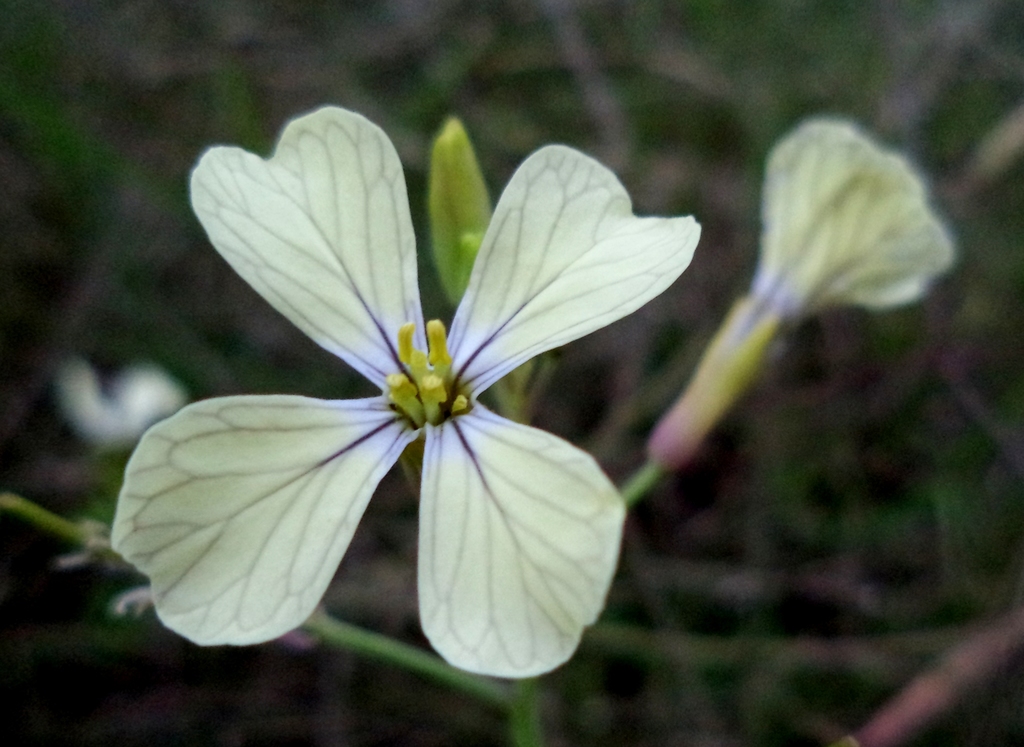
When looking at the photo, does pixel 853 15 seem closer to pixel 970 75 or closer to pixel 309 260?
pixel 970 75

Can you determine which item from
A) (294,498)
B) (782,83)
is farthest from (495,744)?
(782,83)

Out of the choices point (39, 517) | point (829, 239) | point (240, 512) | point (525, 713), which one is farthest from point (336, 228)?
point (829, 239)

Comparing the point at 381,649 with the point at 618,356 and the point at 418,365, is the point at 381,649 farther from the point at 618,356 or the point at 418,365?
the point at 618,356

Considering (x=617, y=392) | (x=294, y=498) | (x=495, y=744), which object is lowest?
(x=495, y=744)

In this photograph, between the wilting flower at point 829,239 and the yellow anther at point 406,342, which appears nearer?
the yellow anther at point 406,342

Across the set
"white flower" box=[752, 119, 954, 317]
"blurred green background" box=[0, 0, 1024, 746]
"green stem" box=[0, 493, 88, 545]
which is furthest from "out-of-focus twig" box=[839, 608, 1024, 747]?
"green stem" box=[0, 493, 88, 545]

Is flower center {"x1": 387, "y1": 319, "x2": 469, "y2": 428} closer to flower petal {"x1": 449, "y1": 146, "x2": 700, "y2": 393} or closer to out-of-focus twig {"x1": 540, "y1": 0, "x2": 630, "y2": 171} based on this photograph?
flower petal {"x1": 449, "y1": 146, "x2": 700, "y2": 393}

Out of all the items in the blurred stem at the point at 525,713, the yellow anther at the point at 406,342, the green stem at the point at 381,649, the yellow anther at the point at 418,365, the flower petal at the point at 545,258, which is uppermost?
the flower petal at the point at 545,258

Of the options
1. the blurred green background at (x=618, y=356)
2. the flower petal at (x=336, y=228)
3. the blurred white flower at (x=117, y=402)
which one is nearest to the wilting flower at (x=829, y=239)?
the flower petal at (x=336, y=228)

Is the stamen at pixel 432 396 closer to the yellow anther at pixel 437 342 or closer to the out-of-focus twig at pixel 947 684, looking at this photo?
the yellow anther at pixel 437 342
